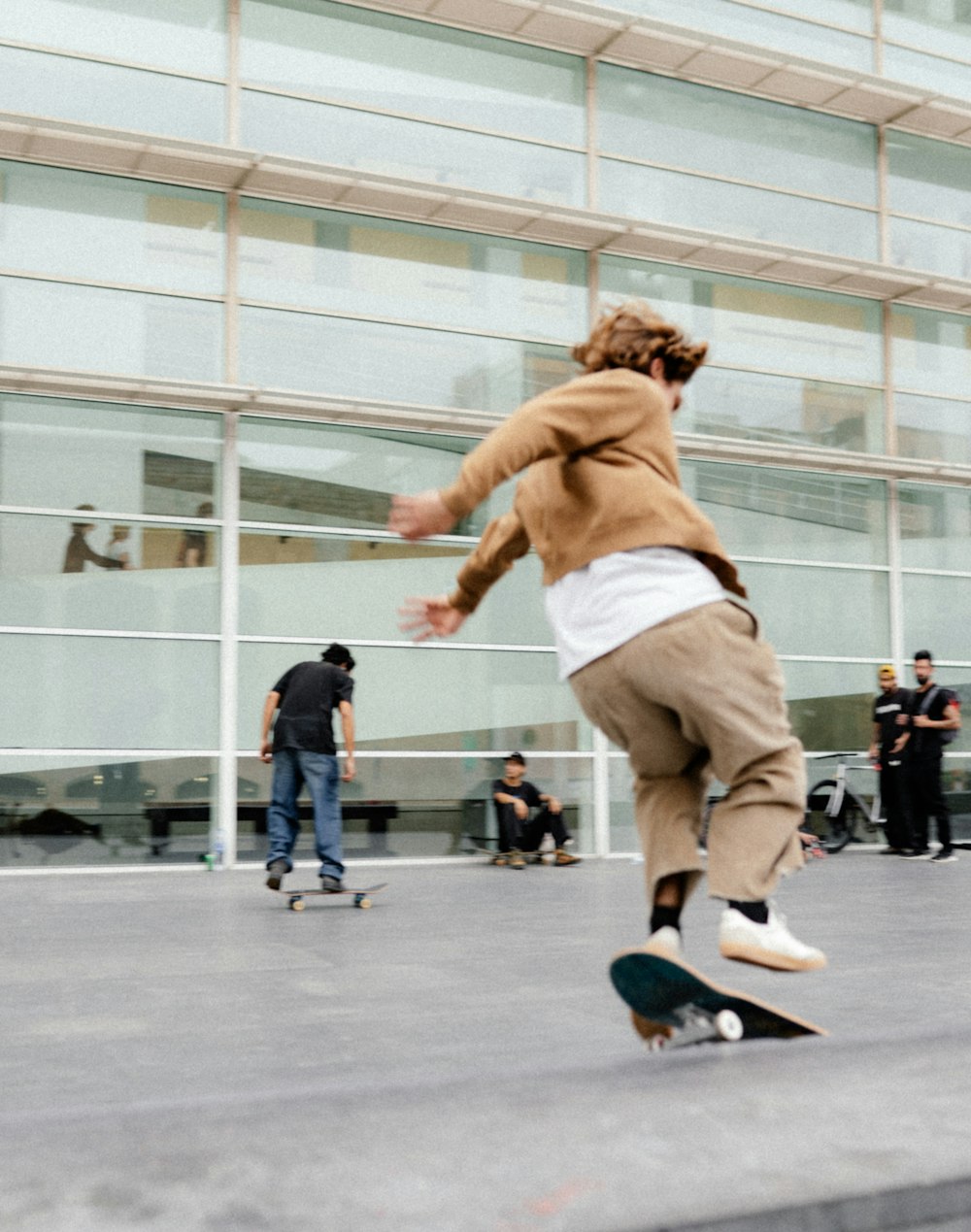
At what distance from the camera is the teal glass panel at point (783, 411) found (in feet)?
49.1

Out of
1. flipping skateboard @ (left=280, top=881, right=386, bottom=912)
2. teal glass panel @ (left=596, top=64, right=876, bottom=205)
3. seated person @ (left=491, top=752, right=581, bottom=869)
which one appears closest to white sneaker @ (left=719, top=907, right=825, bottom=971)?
flipping skateboard @ (left=280, top=881, right=386, bottom=912)

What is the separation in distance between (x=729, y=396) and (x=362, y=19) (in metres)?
5.60

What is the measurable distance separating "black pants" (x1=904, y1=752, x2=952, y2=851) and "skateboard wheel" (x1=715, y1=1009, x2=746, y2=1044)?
35.3 ft

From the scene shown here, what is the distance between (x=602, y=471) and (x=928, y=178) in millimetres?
15204

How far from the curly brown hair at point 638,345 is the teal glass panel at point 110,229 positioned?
1039 centimetres

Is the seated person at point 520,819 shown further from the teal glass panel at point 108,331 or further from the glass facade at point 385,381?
the teal glass panel at point 108,331

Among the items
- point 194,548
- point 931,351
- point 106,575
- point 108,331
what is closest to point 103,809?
point 106,575

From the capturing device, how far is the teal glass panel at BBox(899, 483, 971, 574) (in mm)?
16031

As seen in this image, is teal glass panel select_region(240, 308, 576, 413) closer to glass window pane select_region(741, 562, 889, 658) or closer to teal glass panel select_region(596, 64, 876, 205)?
teal glass panel select_region(596, 64, 876, 205)

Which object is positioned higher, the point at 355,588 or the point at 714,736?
the point at 355,588

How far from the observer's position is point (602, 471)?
317cm

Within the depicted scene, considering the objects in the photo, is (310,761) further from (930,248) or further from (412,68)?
(930,248)

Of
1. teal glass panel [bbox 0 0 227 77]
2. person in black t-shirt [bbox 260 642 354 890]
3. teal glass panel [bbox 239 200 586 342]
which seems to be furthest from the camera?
teal glass panel [bbox 239 200 586 342]

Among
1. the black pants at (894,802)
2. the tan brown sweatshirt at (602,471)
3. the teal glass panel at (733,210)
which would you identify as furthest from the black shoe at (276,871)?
the teal glass panel at (733,210)
